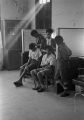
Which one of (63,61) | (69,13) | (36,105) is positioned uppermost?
(69,13)

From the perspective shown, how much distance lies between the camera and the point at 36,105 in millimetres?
4082

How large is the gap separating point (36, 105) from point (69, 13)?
8.15 ft

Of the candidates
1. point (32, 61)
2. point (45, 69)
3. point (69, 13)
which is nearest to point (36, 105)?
point (45, 69)

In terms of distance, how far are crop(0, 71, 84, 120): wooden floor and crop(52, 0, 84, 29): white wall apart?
1729mm

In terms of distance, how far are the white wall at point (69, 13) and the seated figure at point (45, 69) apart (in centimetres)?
86

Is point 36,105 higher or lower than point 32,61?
lower

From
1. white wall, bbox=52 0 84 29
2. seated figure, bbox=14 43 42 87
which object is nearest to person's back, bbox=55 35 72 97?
white wall, bbox=52 0 84 29

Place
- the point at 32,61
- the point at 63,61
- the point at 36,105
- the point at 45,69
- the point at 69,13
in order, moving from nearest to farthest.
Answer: the point at 36,105
the point at 63,61
the point at 45,69
the point at 69,13
the point at 32,61

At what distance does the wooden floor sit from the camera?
354 cm

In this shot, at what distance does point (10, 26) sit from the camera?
7.75 metres

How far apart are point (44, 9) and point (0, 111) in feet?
15.0

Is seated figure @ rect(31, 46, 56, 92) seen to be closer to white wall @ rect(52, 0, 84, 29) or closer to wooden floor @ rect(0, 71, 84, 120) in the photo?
wooden floor @ rect(0, 71, 84, 120)

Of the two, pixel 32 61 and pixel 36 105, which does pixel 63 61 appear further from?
pixel 32 61

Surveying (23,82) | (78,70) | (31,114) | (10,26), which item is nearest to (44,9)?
(10,26)
